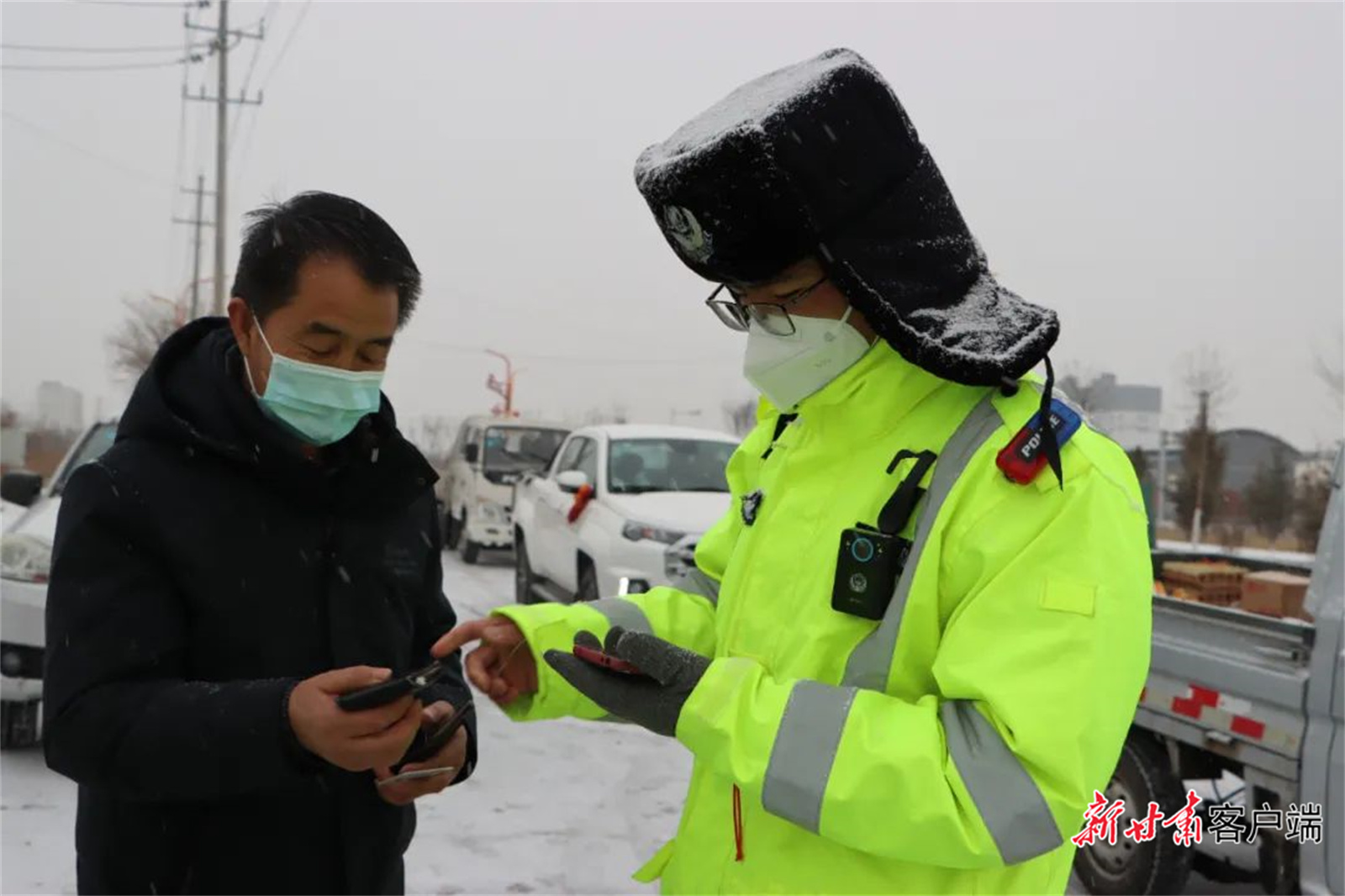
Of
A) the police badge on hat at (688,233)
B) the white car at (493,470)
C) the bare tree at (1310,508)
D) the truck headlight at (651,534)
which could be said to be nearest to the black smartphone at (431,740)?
the police badge on hat at (688,233)

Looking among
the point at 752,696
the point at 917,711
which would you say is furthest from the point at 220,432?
the point at 917,711

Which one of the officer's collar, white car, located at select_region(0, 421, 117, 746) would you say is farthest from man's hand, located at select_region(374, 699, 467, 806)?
white car, located at select_region(0, 421, 117, 746)

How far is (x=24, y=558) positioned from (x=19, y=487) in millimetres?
513

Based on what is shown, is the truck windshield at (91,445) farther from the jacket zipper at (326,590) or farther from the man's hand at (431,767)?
the man's hand at (431,767)

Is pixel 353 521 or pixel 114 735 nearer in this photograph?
pixel 114 735

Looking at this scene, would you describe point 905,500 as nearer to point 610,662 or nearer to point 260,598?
point 610,662

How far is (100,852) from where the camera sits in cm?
169

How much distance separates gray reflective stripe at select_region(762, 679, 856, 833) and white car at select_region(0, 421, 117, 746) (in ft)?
14.0

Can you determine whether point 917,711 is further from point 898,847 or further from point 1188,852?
point 1188,852

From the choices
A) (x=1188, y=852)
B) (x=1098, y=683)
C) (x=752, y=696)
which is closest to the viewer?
(x=1098, y=683)

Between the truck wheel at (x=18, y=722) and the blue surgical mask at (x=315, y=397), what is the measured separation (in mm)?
4094

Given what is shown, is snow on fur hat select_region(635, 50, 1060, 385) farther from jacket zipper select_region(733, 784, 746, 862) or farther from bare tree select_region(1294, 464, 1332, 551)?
bare tree select_region(1294, 464, 1332, 551)

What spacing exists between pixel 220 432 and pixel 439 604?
0.62 m

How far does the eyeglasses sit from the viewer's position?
1.66 meters
